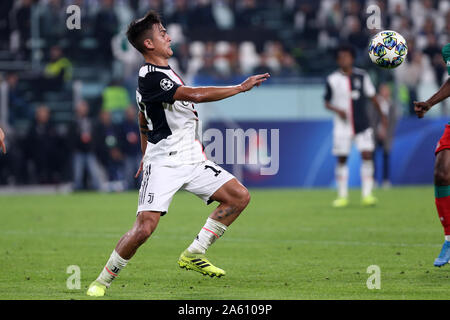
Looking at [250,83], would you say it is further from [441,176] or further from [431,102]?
[441,176]

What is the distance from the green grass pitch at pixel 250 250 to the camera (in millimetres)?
7410

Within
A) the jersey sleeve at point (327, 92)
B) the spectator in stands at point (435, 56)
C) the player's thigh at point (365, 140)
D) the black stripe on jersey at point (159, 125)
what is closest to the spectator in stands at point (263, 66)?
the spectator in stands at point (435, 56)

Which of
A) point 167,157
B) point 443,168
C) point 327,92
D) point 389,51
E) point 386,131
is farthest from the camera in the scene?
point 386,131

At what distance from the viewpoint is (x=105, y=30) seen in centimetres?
2317

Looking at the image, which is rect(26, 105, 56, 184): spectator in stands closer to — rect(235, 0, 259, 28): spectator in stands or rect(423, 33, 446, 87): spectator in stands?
rect(235, 0, 259, 28): spectator in stands

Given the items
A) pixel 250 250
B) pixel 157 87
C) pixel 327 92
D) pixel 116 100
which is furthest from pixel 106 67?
pixel 157 87

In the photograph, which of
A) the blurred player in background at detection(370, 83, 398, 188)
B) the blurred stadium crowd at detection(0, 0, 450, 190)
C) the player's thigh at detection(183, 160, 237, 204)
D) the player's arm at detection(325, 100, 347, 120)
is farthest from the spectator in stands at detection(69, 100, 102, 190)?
the player's thigh at detection(183, 160, 237, 204)

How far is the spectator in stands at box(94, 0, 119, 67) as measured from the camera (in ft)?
76.2

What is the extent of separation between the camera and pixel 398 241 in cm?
1094

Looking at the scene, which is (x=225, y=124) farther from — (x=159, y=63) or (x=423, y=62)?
(x=159, y=63)

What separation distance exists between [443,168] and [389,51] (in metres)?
1.44

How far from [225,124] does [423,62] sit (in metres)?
7.29

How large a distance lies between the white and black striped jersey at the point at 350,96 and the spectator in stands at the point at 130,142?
6.67 m
